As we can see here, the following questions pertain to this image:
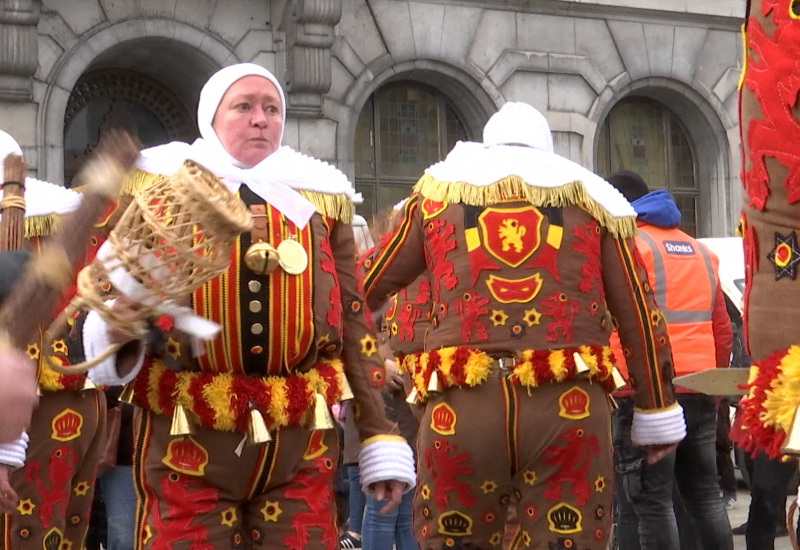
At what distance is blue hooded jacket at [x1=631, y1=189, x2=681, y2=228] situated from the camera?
5.78 metres

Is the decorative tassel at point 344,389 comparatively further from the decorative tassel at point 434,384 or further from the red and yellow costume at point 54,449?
the red and yellow costume at point 54,449

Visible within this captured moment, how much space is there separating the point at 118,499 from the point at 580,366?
2.69 meters

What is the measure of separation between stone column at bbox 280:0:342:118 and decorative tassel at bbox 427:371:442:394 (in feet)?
26.4

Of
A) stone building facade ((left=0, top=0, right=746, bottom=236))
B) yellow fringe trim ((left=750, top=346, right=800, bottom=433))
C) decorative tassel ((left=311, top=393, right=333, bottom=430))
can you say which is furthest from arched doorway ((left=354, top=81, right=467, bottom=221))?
yellow fringe trim ((left=750, top=346, right=800, bottom=433))

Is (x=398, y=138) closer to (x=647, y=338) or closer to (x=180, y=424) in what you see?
(x=647, y=338)

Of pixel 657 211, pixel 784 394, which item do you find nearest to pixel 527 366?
pixel 784 394

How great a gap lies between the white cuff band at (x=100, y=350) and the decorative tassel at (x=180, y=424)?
0.17m

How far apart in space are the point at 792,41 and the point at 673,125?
41.9 feet

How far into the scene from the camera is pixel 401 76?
13.1 m

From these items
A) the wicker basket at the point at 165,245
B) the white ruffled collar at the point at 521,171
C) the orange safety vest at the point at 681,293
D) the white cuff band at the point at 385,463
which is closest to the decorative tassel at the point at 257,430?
the white cuff band at the point at 385,463

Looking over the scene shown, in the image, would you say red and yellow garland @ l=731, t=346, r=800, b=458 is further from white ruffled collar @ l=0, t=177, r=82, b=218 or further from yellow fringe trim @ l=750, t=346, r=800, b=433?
white ruffled collar @ l=0, t=177, r=82, b=218

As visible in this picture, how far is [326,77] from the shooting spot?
39.6 ft

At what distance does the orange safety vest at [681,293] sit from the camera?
5.71 m

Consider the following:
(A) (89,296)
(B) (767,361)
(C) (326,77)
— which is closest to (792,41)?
(B) (767,361)
